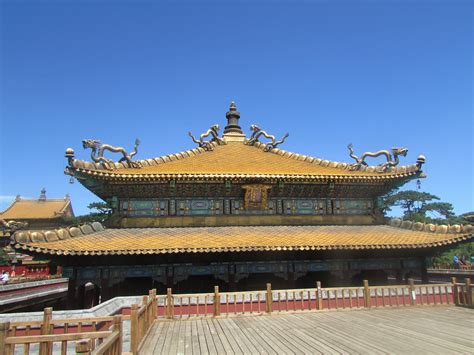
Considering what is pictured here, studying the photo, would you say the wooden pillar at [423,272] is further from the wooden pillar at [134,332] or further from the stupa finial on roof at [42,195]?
the stupa finial on roof at [42,195]

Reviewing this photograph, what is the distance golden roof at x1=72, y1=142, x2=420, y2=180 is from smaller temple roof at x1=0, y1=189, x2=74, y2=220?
37777 mm

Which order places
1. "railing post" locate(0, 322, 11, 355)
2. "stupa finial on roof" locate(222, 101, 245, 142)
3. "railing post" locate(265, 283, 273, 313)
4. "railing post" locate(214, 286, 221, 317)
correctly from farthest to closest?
"stupa finial on roof" locate(222, 101, 245, 142), "railing post" locate(265, 283, 273, 313), "railing post" locate(214, 286, 221, 317), "railing post" locate(0, 322, 11, 355)

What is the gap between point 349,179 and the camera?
49.4 ft

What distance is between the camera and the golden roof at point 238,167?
13.7m

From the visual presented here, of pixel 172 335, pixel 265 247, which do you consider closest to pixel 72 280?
pixel 172 335

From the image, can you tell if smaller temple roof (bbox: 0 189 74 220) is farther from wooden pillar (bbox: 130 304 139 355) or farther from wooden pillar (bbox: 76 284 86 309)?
wooden pillar (bbox: 130 304 139 355)

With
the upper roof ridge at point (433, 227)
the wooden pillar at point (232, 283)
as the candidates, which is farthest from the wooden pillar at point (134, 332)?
the upper roof ridge at point (433, 227)

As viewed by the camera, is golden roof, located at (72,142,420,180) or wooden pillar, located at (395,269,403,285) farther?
wooden pillar, located at (395,269,403,285)

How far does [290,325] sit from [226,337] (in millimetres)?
2090

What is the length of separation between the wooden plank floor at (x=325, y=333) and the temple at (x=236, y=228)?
246cm

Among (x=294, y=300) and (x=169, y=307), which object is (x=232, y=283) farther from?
(x=169, y=307)

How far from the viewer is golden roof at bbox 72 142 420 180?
1369 cm

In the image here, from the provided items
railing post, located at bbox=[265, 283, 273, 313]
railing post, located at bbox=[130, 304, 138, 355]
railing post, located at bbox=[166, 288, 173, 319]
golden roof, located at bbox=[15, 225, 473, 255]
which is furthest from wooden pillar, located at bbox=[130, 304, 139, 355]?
railing post, located at bbox=[265, 283, 273, 313]

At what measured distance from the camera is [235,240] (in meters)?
12.8
